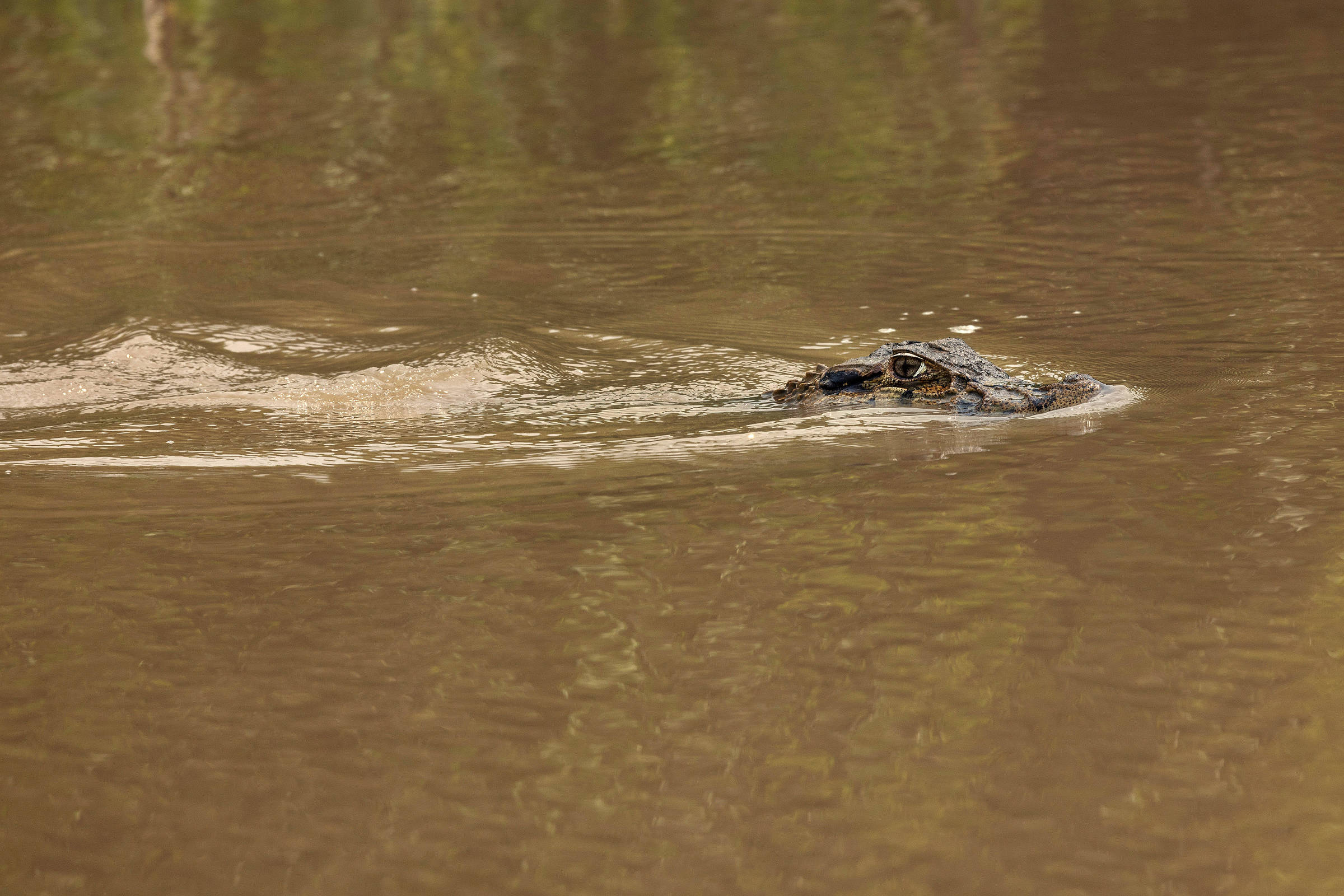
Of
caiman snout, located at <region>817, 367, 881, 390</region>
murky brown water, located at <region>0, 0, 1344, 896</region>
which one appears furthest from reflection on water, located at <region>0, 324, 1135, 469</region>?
caiman snout, located at <region>817, 367, 881, 390</region>

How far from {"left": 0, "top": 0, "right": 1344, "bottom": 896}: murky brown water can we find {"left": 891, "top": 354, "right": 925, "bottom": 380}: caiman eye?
193mm

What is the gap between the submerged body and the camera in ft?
16.4

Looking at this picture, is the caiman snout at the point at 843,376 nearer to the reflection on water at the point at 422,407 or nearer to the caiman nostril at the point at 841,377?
the caiman nostril at the point at 841,377

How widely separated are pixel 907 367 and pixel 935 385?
0.41 feet

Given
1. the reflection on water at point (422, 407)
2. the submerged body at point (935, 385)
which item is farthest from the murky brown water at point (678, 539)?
the submerged body at point (935, 385)

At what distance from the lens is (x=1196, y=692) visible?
9.32 ft

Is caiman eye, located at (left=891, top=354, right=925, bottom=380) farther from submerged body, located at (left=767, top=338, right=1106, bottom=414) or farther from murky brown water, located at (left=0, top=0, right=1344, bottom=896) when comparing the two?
murky brown water, located at (left=0, top=0, right=1344, bottom=896)

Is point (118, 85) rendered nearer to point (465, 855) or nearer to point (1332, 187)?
point (1332, 187)

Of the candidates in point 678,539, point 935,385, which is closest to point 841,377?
point 935,385

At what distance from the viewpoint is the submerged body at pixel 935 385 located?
4.99 metres

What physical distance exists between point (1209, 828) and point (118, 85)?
1629 centimetres

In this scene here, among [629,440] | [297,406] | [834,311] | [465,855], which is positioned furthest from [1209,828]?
[834,311]

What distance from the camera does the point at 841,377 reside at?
5234 millimetres

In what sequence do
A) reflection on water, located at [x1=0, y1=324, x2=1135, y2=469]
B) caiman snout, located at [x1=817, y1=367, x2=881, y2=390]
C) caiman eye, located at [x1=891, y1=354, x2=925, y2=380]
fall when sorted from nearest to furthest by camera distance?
reflection on water, located at [x1=0, y1=324, x2=1135, y2=469] → caiman eye, located at [x1=891, y1=354, x2=925, y2=380] → caiman snout, located at [x1=817, y1=367, x2=881, y2=390]
